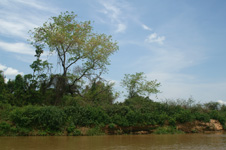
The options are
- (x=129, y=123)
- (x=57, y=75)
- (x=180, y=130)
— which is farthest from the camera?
(x=57, y=75)

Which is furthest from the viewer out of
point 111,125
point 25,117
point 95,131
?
point 111,125

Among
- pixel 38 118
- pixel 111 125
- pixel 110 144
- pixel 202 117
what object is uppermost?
pixel 202 117

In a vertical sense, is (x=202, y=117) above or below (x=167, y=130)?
above

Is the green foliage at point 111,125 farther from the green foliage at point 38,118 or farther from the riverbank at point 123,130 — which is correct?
the green foliage at point 38,118

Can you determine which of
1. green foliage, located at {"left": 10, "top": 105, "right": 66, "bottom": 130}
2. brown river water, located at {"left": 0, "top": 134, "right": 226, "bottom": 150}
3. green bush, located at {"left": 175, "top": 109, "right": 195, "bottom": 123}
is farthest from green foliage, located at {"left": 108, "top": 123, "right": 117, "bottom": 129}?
green bush, located at {"left": 175, "top": 109, "right": 195, "bottom": 123}

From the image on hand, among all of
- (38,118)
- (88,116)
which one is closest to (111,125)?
(88,116)

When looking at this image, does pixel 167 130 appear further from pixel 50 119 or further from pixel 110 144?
pixel 50 119

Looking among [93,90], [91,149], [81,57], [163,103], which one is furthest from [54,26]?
[91,149]

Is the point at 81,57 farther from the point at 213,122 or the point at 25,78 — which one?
the point at 213,122

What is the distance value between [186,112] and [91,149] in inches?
566

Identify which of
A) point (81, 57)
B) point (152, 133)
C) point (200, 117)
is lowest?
point (152, 133)

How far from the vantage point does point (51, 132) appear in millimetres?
17781

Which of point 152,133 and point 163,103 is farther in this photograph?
point 163,103

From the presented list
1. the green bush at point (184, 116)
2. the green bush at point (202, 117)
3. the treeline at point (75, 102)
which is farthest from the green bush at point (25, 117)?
the green bush at point (202, 117)
